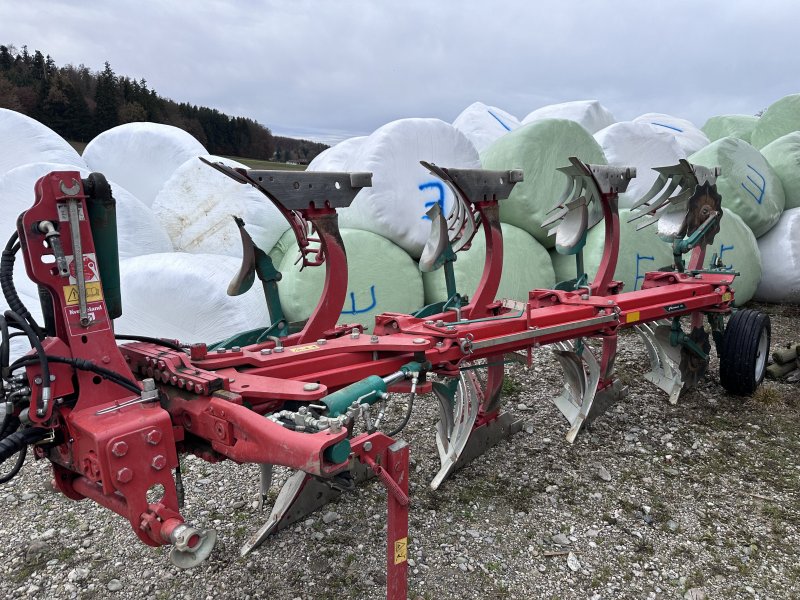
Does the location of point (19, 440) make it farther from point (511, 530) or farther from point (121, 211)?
point (121, 211)

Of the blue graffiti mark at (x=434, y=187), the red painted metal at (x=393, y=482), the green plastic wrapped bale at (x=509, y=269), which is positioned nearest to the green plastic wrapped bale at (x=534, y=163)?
the green plastic wrapped bale at (x=509, y=269)

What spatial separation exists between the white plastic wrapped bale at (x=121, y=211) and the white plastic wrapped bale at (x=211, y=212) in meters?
0.25

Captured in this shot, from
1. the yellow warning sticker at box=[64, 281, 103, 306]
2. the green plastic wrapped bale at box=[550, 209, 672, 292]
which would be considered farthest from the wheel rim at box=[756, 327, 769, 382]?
the yellow warning sticker at box=[64, 281, 103, 306]

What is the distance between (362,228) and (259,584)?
332 centimetres

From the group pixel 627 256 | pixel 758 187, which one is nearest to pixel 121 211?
pixel 627 256

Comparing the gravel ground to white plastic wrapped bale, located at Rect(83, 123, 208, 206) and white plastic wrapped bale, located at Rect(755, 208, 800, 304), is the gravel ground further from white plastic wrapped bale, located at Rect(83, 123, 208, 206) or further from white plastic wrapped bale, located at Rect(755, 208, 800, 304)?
white plastic wrapped bale, located at Rect(755, 208, 800, 304)

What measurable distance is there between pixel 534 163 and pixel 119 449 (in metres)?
5.10

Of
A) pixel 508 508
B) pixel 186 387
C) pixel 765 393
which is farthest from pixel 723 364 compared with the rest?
pixel 186 387

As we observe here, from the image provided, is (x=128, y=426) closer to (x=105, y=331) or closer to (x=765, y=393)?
(x=105, y=331)

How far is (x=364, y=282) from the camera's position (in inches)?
193

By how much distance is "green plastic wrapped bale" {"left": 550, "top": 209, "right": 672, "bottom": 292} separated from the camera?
604 centimetres

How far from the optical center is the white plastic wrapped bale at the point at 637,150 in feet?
22.3

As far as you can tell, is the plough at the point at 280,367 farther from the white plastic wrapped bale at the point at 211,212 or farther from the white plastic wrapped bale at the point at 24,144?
the white plastic wrapped bale at the point at 24,144

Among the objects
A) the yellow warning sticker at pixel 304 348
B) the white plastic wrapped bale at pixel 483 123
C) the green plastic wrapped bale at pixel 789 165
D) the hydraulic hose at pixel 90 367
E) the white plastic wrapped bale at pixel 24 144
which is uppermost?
the white plastic wrapped bale at pixel 483 123
